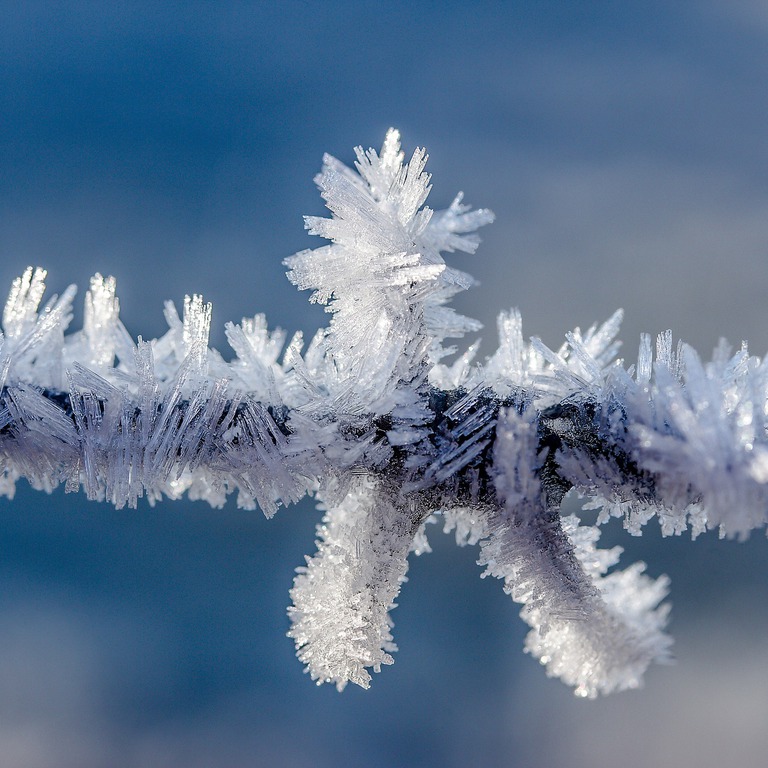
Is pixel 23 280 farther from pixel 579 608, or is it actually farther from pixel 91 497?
pixel 579 608

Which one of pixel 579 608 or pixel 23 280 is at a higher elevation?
pixel 23 280

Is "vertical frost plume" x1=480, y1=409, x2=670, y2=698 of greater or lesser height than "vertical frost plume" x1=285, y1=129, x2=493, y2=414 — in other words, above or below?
below

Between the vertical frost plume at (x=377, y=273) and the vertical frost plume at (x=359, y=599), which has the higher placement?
the vertical frost plume at (x=377, y=273)

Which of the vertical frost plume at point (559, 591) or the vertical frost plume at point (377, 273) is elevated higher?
the vertical frost plume at point (377, 273)

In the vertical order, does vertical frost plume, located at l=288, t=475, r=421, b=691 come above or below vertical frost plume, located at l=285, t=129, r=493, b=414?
below

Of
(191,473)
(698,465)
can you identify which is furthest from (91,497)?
(698,465)
